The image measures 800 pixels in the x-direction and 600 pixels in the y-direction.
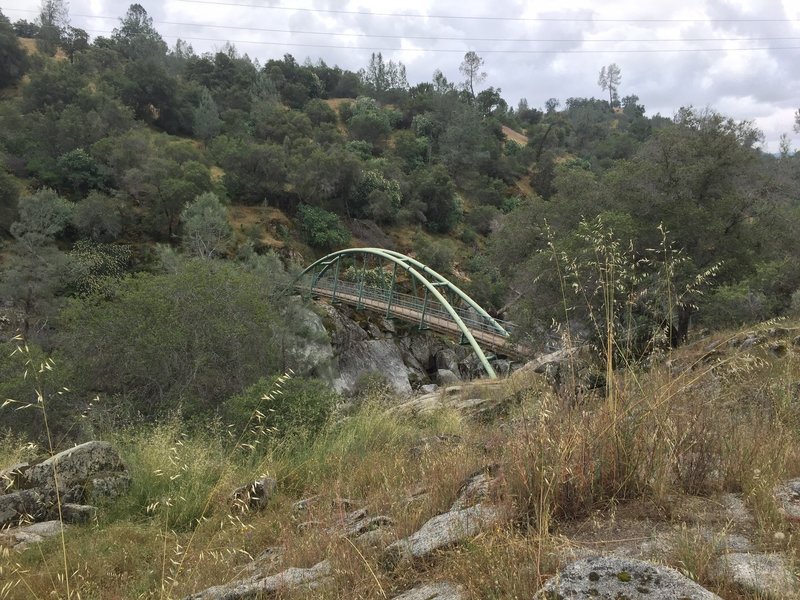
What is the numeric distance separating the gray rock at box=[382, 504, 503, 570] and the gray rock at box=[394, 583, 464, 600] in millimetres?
184

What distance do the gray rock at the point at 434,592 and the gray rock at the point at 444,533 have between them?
0.18 metres

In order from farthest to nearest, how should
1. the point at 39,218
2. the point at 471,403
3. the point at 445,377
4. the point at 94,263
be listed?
the point at 94,263 → the point at 445,377 → the point at 39,218 → the point at 471,403

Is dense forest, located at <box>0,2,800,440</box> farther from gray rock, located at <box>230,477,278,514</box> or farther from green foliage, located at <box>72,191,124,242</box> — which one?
gray rock, located at <box>230,477,278,514</box>

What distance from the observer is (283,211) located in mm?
42750

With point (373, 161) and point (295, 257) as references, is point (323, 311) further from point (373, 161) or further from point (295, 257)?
point (373, 161)

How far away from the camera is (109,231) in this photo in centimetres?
3167

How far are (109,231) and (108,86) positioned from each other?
73.7 feet

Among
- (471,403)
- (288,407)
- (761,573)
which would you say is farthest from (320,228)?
(761,573)

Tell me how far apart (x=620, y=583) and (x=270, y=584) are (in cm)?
154

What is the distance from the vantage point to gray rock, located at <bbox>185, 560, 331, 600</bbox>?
7.01 ft

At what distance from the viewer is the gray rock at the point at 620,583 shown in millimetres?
1372

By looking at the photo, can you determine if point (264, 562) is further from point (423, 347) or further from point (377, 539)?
point (423, 347)

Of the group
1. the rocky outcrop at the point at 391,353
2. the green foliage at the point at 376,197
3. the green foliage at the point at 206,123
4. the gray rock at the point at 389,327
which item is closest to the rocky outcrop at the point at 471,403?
the rocky outcrop at the point at 391,353

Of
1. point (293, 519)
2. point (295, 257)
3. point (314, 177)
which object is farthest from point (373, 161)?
point (293, 519)
